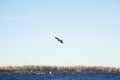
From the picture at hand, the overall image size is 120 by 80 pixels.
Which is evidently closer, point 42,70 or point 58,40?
point 58,40

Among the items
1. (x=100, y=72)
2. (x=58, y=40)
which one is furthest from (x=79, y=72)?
(x=58, y=40)

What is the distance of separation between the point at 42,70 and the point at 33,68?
8.35ft

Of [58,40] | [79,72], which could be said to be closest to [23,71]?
[79,72]

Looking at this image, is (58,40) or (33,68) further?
(33,68)

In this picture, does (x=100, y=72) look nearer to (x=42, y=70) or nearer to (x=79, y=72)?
(x=79, y=72)

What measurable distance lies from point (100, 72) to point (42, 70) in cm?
1369

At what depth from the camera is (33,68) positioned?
94625 mm

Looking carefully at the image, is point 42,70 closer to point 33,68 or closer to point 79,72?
point 33,68

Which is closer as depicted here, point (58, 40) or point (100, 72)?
point (58, 40)

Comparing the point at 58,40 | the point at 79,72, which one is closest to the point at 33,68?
the point at 79,72

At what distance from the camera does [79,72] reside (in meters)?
94.9

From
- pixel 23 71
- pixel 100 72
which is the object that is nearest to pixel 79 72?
pixel 100 72

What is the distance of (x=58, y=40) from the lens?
35.6 m

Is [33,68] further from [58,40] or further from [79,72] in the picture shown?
[58,40]
